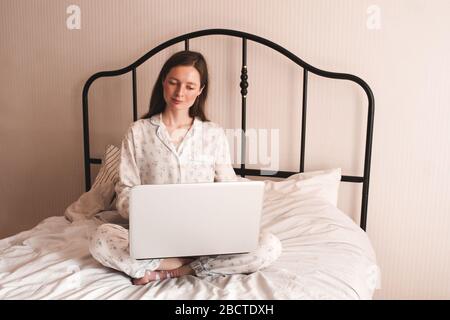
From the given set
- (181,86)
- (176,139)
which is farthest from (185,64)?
(176,139)

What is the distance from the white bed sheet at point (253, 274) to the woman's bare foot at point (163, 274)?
0.06 feet

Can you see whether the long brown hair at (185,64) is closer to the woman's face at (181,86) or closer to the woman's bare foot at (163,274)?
the woman's face at (181,86)

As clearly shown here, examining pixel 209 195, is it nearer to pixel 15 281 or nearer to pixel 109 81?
pixel 15 281

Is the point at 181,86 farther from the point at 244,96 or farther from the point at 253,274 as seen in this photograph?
the point at 253,274

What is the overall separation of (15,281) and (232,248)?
1.76ft

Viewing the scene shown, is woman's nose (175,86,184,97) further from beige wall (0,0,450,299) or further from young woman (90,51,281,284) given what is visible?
beige wall (0,0,450,299)

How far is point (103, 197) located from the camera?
1867 millimetres

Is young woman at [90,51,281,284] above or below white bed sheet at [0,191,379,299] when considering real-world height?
above

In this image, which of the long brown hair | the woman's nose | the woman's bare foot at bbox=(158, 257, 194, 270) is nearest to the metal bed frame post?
the long brown hair

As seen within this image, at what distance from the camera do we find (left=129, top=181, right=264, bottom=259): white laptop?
1113 mm

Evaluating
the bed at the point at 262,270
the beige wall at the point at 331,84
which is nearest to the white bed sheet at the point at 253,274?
the bed at the point at 262,270

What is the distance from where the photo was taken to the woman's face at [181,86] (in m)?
1.52

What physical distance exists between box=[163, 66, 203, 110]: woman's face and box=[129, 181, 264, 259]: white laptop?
0.48 m

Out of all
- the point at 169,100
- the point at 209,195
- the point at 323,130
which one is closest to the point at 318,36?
the point at 323,130
